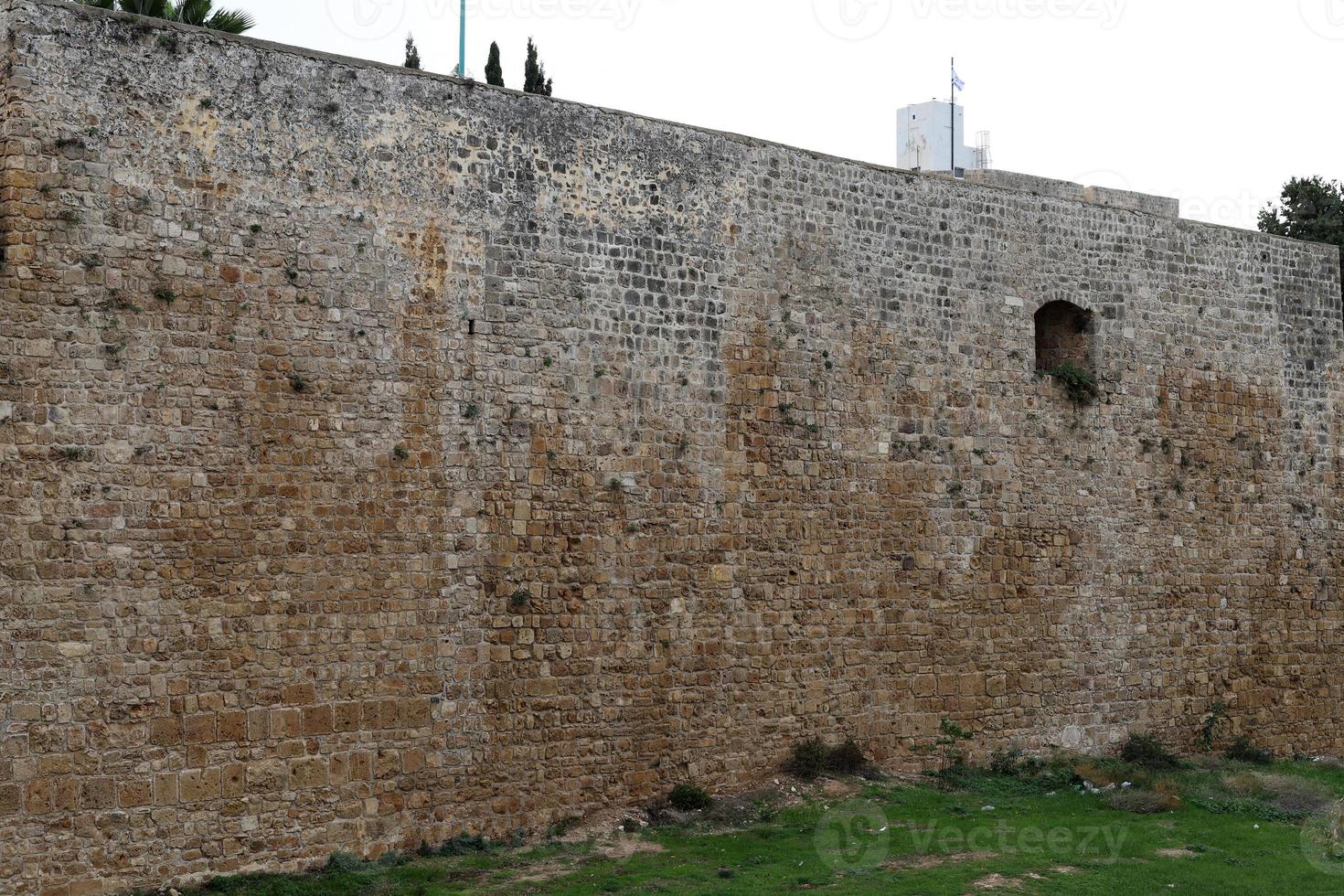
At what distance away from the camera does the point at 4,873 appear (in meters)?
9.66

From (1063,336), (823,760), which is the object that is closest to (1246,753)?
(1063,336)

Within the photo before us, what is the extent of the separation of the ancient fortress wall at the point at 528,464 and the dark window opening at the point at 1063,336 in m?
0.18

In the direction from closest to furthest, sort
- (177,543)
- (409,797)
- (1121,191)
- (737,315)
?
(177,543) < (409,797) < (737,315) < (1121,191)

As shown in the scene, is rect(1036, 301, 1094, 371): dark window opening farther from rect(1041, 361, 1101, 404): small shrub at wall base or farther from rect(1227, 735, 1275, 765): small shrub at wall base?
rect(1227, 735, 1275, 765): small shrub at wall base

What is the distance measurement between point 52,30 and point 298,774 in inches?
222

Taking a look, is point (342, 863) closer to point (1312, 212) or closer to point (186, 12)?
point (186, 12)

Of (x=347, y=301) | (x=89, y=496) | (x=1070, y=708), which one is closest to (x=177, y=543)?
(x=89, y=496)

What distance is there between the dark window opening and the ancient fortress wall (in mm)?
185

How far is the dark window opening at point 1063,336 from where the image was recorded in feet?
54.2

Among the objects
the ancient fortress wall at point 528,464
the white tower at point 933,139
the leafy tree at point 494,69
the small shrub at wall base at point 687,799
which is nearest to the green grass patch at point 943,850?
the small shrub at wall base at point 687,799

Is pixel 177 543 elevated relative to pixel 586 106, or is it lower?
lower

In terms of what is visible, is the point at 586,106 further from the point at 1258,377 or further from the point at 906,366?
the point at 1258,377

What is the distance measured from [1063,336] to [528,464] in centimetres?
731

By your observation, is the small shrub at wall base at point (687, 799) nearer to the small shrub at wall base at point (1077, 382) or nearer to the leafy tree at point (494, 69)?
the small shrub at wall base at point (1077, 382)
